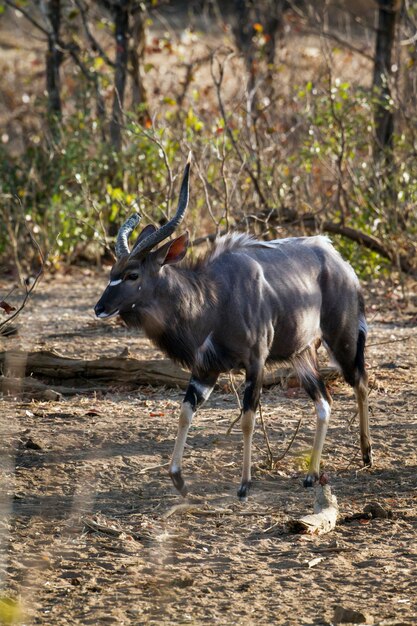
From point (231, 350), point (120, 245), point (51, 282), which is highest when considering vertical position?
point (120, 245)

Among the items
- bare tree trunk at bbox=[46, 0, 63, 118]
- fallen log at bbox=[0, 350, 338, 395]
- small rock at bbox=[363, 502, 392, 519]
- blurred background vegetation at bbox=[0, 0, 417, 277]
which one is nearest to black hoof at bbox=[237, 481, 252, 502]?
small rock at bbox=[363, 502, 392, 519]

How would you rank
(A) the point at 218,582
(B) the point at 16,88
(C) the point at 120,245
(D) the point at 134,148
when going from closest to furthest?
(A) the point at 218,582
(C) the point at 120,245
(D) the point at 134,148
(B) the point at 16,88

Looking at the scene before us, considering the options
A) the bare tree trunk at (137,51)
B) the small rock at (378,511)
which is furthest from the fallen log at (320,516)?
the bare tree trunk at (137,51)

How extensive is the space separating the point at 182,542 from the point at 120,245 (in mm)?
1534

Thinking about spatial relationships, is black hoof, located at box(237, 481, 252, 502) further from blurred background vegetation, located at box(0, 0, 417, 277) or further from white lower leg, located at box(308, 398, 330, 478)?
blurred background vegetation, located at box(0, 0, 417, 277)

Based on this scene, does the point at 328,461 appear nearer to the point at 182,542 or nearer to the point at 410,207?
the point at 182,542

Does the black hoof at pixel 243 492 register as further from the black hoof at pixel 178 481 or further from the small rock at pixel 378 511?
the small rock at pixel 378 511

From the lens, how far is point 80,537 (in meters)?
5.22

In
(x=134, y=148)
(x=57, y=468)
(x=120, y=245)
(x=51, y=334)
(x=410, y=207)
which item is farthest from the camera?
(x=134, y=148)

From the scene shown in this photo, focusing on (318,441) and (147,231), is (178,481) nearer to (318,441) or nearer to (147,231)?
(318,441)

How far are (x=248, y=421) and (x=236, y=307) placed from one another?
0.59 meters

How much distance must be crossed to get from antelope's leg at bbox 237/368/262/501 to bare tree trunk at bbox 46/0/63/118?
27.3 feet

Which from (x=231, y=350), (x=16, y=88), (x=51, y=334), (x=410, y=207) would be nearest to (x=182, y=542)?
(x=231, y=350)

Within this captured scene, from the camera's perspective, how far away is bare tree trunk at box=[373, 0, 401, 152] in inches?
450
